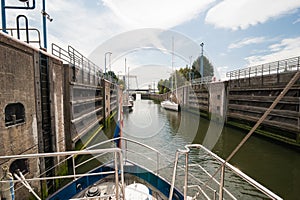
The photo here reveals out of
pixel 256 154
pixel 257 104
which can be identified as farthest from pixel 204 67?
pixel 256 154

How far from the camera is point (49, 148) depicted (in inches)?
240

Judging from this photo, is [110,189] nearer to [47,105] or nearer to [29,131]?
[29,131]

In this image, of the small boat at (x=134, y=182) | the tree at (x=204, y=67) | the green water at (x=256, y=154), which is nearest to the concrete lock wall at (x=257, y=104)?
the green water at (x=256, y=154)

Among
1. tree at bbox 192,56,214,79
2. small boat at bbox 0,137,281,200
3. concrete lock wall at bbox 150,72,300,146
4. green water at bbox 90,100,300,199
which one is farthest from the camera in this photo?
tree at bbox 192,56,214,79

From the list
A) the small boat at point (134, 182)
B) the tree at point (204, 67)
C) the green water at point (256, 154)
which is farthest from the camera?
the tree at point (204, 67)

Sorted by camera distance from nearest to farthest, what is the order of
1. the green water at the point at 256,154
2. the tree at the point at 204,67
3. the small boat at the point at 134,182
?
the small boat at the point at 134,182, the green water at the point at 256,154, the tree at the point at 204,67

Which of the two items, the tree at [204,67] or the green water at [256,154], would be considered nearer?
the green water at [256,154]

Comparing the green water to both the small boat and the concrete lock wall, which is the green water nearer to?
the concrete lock wall

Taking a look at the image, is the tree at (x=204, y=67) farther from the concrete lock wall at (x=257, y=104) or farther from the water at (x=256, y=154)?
the water at (x=256, y=154)

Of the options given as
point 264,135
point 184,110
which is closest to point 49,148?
point 264,135

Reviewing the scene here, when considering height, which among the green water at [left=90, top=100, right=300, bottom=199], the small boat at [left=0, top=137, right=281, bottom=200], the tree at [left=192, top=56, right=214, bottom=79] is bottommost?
the green water at [left=90, top=100, right=300, bottom=199]

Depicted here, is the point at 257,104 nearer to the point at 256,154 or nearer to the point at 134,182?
the point at 256,154

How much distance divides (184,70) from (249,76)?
1456 inches

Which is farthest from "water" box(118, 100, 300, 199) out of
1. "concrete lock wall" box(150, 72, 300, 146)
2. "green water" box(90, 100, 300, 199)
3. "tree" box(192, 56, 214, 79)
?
"tree" box(192, 56, 214, 79)
